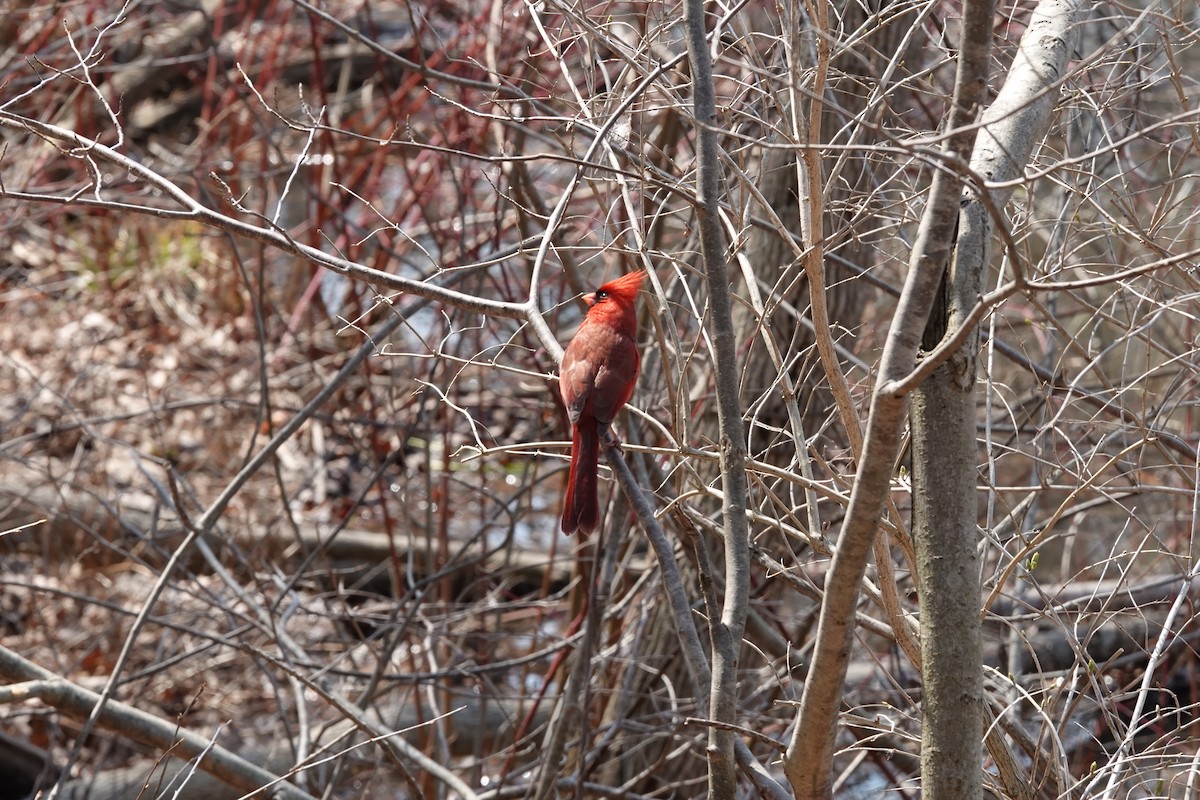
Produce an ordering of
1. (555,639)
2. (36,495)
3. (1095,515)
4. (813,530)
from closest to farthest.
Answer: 1. (813,530)
2. (555,639)
3. (36,495)
4. (1095,515)

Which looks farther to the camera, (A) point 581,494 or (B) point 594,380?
(B) point 594,380

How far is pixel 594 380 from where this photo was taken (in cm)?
299

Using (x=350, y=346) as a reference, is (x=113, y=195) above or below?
above

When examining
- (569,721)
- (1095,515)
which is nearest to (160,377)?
(569,721)

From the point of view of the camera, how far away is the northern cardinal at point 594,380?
2.85 meters

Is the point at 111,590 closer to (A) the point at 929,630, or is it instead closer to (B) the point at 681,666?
(B) the point at 681,666

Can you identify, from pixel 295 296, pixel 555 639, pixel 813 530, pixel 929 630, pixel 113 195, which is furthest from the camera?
pixel 295 296

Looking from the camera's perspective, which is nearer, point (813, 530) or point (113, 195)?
point (813, 530)

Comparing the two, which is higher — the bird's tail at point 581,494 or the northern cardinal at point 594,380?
the northern cardinal at point 594,380

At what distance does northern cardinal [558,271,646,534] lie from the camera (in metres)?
2.85

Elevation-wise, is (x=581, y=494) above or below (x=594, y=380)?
below

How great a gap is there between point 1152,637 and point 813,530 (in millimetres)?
3414

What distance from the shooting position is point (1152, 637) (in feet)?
16.5

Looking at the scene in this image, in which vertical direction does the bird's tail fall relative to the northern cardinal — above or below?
below
